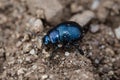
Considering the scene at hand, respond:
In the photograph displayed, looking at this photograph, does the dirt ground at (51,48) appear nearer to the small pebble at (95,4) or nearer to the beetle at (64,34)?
the small pebble at (95,4)

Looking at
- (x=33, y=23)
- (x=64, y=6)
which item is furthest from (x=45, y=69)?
(x=64, y=6)

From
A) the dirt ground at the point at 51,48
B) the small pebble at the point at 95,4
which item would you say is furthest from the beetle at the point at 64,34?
the small pebble at the point at 95,4

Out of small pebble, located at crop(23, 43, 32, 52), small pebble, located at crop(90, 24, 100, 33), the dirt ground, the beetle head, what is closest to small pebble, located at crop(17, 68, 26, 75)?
the dirt ground

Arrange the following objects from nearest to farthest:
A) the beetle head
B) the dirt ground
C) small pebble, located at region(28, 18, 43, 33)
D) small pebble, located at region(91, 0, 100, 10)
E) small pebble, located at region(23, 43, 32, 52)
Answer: the dirt ground < the beetle head < small pebble, located at region(23, 43, 32, 52) < small pebble, located at region(28, 18, 43, 33) < small pebble, located at region(91, 0, 100, 10)

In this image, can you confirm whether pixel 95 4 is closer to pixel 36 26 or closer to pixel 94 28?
pixel 94 28

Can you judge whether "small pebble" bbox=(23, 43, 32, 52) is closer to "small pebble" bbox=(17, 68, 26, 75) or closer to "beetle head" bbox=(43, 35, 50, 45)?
"beetle head" bbox=(43, 35, 50, 45)
